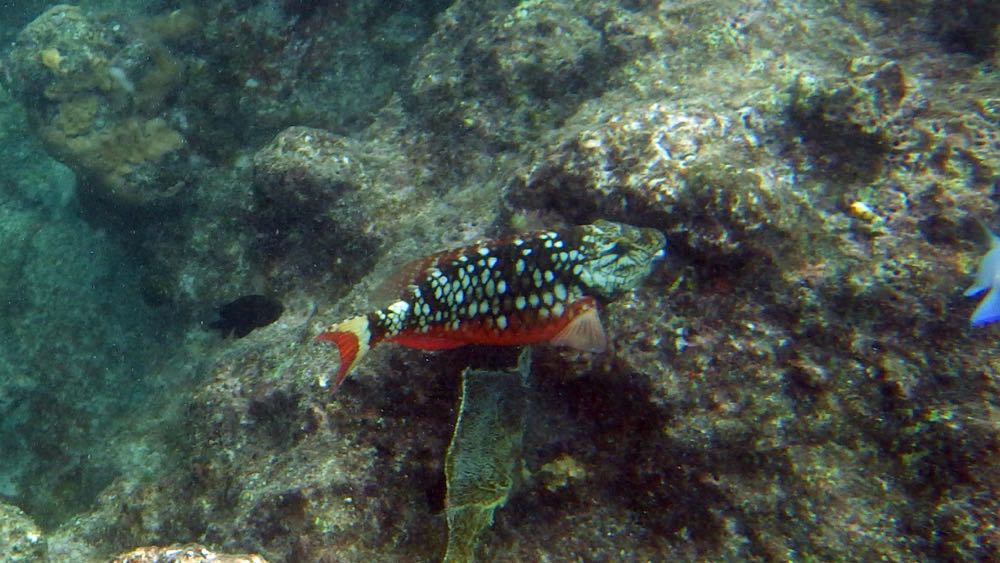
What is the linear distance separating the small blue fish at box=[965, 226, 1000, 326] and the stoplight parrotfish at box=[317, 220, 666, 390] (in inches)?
57.4

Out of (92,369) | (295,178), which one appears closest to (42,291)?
(92,369)

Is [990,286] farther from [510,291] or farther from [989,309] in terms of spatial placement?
[510,291]

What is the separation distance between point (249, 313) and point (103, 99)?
3109 millimetres

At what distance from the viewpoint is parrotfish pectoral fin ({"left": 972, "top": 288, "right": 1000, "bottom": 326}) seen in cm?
254

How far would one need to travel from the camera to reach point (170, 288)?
238 inches

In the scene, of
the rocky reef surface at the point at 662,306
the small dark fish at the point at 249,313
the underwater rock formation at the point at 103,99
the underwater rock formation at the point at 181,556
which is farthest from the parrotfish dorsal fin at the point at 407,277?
the underwater rock formation at the point at 103,99

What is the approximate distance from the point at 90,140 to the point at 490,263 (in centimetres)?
535

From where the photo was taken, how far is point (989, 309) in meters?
2.56

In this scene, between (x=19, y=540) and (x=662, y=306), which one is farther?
(x=19, y=540)

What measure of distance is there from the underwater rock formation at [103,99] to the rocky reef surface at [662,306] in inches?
62.9

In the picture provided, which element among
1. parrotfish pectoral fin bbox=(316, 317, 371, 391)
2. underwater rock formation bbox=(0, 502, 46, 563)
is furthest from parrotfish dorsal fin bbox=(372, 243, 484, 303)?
underwater rock formation bbox=(0, 502, 46, 563)

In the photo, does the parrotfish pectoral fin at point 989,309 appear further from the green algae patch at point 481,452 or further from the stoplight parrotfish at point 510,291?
the green algae patch at point 481,452

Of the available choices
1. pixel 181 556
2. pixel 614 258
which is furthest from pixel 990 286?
pixel 181 556

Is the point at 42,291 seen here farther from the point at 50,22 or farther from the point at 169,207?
the point at 50,22
